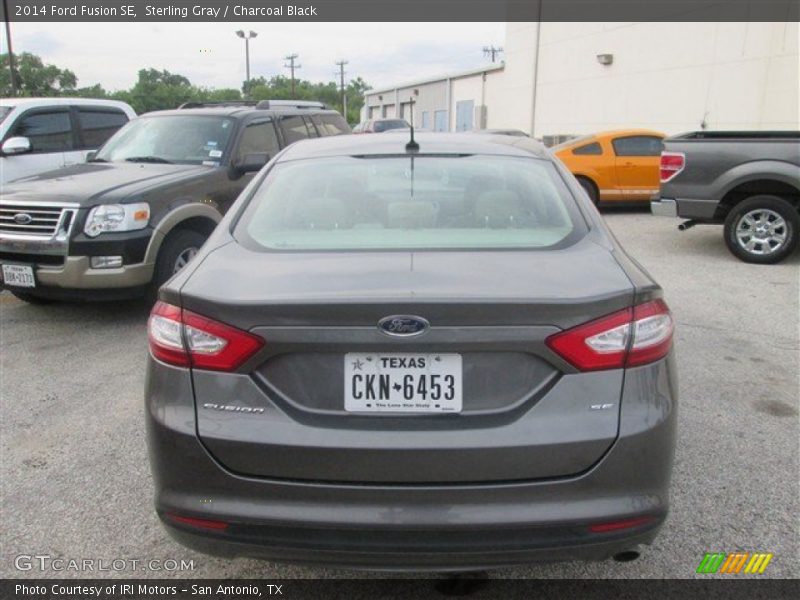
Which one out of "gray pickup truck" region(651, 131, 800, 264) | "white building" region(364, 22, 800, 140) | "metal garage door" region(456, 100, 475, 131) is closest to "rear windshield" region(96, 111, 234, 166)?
"gray pickup truck" region(651, 131, 800, 264)

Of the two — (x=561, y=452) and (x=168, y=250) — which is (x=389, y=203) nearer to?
(x=561, y=452)

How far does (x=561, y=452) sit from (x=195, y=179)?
202 inches

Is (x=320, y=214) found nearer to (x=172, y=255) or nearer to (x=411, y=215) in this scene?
(x=411, y=215)

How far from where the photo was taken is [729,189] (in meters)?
8.20

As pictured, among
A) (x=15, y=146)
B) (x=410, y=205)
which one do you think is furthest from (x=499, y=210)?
(x=15, y=146)

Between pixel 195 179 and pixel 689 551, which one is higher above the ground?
pixel 195 179

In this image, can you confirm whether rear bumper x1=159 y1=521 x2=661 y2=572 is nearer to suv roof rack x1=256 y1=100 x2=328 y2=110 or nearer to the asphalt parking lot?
the asphalt parking lot

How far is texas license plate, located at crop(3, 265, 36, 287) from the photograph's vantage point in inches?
219

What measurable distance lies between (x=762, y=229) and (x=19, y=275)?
8007 millimetres

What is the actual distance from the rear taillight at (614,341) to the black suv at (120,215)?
4.24 metres

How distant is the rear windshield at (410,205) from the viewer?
2.49 m

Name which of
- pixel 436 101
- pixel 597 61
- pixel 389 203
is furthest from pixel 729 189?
pixel 436 101

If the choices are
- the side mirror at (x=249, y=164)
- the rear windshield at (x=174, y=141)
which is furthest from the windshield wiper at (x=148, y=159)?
the side mirror at (x=249, y=164)

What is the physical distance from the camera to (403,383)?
1974 millimetres
